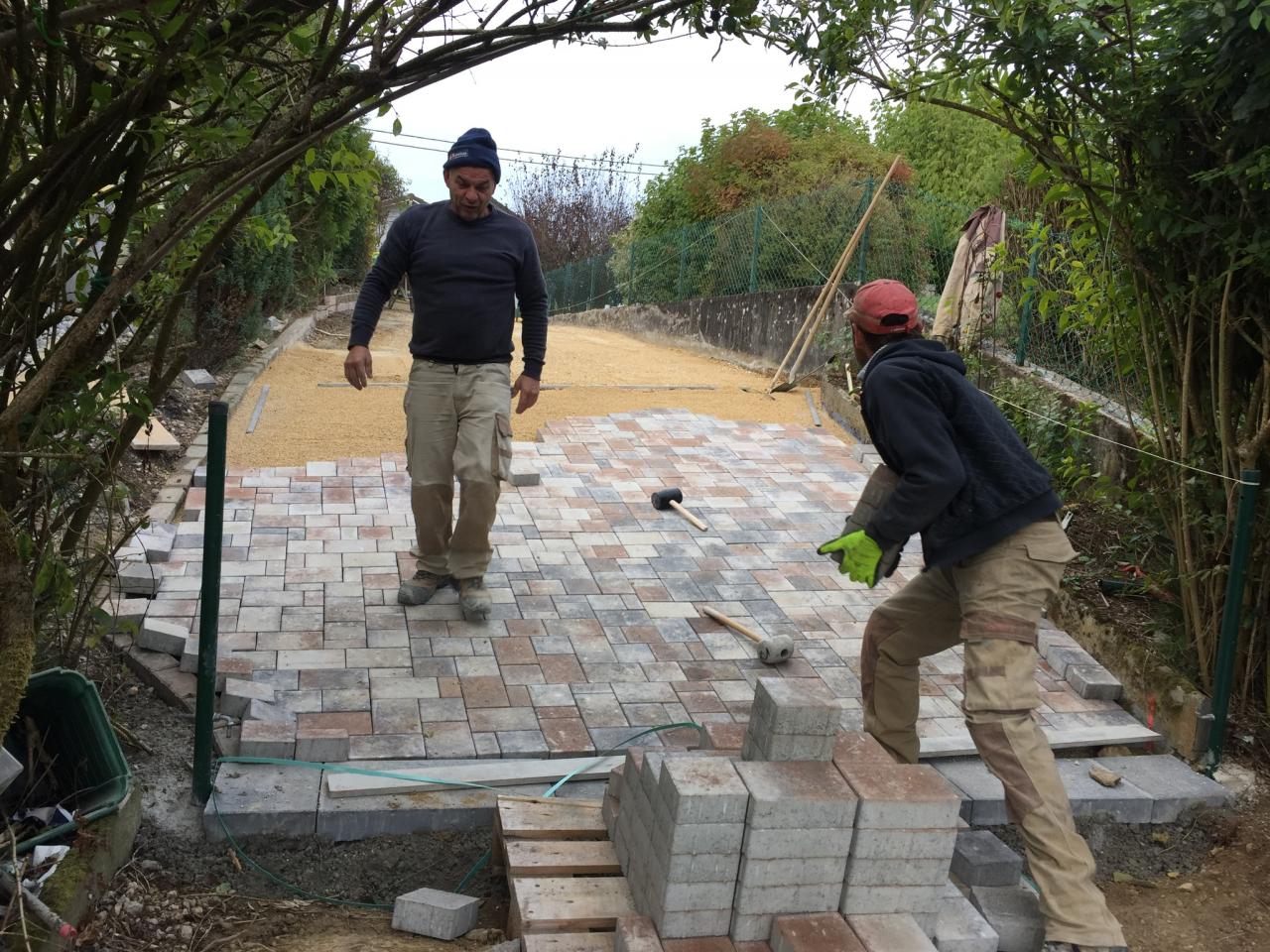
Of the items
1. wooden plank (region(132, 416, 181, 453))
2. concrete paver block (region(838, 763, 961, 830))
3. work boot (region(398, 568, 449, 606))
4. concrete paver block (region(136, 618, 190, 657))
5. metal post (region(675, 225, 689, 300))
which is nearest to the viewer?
concrete paver block (region(838, 763, 961, 830))

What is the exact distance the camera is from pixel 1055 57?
452 centimetres

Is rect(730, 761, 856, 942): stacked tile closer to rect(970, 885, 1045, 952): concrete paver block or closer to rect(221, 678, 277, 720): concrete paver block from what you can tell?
rect(970, 885, 1045, 952): concrete paver block

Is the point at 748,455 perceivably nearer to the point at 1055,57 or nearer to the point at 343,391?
the point at 343,391

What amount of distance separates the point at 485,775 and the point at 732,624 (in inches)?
72.5

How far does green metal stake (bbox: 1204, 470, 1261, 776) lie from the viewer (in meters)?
4.43

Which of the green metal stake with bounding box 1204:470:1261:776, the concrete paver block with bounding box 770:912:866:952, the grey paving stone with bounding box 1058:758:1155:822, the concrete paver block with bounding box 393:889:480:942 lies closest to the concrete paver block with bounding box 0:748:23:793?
the concrete paver block with bounding box 393:889:480:942

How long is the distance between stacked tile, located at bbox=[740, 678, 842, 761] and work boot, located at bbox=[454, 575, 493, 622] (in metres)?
2.45

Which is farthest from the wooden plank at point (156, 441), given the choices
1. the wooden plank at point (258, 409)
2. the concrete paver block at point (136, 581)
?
the concrete paver block at point (136, 581)

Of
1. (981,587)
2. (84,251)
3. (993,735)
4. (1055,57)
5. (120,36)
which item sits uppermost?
A: (1055,57)

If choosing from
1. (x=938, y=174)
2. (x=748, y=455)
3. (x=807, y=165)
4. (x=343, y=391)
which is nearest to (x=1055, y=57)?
(x=748, y=455)

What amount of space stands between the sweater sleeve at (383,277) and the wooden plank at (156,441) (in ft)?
10.4

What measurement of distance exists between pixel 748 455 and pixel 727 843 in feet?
20.8

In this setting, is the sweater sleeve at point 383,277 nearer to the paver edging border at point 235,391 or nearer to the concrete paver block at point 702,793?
the paver edging border at point 235,391

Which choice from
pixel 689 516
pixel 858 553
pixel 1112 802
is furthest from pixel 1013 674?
pixel 689 516
